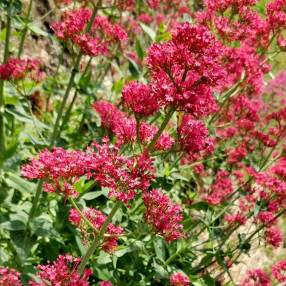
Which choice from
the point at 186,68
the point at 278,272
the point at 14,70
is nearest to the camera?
the point at 186,68

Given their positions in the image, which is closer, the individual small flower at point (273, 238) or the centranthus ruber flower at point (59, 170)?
the centranthus ruber flower at point (59, 170)

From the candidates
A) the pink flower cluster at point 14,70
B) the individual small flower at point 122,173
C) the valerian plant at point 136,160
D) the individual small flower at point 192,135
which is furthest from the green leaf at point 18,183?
the individual small flower at point 192,135

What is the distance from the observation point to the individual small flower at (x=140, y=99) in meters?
2.87

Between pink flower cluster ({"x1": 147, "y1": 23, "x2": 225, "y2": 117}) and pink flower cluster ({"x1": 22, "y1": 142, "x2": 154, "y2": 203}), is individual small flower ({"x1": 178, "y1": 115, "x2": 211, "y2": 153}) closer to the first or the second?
pink flower cluster ({"x1": 147, "y1": 23, "x2": 225, "y2": 117})

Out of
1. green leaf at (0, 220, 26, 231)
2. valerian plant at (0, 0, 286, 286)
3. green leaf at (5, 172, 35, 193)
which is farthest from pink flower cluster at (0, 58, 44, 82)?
green leaf at (0, 220, 26, 231)

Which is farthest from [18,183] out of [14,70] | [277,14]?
[277,14]

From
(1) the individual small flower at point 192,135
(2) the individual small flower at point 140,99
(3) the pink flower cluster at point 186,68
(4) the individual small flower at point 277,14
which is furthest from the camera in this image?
(4) the individual small flower at point 277,14

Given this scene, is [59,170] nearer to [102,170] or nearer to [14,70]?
[102,170]

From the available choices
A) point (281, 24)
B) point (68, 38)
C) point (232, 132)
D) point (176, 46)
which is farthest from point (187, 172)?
point (176, 46)

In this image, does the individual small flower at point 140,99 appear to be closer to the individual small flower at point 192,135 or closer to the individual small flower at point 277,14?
the individual small flower at point 192,135

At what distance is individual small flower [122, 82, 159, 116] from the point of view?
287 centimetres

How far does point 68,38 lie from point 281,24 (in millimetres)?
2194

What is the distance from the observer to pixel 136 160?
2.83m

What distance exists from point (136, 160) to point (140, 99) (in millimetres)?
363
